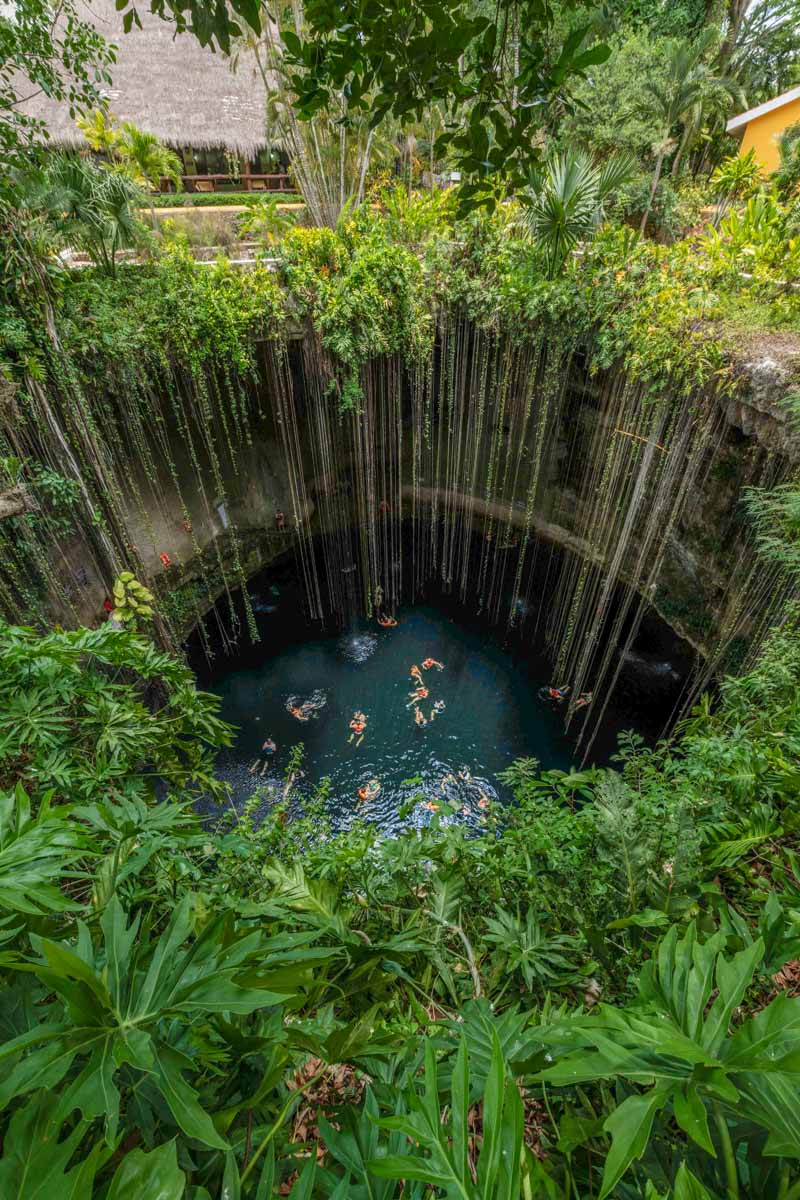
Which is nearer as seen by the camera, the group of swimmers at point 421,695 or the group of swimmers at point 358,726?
the group of swimmers at point 358,726

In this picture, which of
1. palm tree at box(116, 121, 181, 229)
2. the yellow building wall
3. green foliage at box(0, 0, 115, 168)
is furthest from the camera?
the yellow building wall

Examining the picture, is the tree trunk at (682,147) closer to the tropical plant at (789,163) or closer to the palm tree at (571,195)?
the tropical plant at (789,163)

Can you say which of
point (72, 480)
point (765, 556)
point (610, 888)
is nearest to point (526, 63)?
point (610, 888)

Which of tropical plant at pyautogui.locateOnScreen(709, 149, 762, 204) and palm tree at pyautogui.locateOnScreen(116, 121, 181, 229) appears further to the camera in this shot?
tropical plant at pyautogui.locateOnScreen(709, 149, 762, 204)

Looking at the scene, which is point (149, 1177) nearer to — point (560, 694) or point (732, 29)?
point (560, 694)

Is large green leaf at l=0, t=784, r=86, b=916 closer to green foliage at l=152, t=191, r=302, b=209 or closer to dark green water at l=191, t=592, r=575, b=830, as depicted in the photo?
dark green water at l=191, t=592, r=575, b=830

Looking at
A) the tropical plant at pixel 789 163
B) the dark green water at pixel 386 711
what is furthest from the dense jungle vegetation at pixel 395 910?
the tropical plant at pixel 789 163

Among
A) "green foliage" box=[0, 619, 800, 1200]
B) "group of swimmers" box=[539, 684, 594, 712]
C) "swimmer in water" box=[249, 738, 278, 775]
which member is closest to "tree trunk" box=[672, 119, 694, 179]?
"group of swimmers" box=[539, 684, 594, 712]
